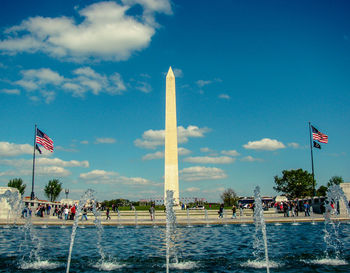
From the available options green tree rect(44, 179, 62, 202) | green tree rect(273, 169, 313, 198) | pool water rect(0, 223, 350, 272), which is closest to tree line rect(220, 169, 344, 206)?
green tree rect(273, 169, 313, 198)

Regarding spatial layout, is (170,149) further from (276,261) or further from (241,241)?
(276,261)

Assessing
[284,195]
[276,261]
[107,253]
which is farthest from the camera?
[284,195]

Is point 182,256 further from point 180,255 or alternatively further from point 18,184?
point 18,184

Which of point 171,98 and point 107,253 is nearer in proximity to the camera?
point 107,253

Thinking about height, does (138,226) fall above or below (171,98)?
below

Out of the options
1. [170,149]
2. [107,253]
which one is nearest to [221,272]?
[107,253]

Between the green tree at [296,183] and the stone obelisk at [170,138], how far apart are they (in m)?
59.7

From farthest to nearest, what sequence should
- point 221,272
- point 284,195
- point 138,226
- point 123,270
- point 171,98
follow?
point 284,195
point 171,98
point 138,226
point 123,270
point 221,272

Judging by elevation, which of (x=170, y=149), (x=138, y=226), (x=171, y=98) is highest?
(x=171, y=98)

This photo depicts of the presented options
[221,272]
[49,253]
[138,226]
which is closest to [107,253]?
[49,253]

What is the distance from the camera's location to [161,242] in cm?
1661

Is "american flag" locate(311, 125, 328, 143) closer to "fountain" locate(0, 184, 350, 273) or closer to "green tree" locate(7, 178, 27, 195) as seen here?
"fountain" locate(0, 184, 350, 273)

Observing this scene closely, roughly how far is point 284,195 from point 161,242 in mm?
90529

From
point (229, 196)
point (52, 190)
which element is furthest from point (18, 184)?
point (229, 196)
